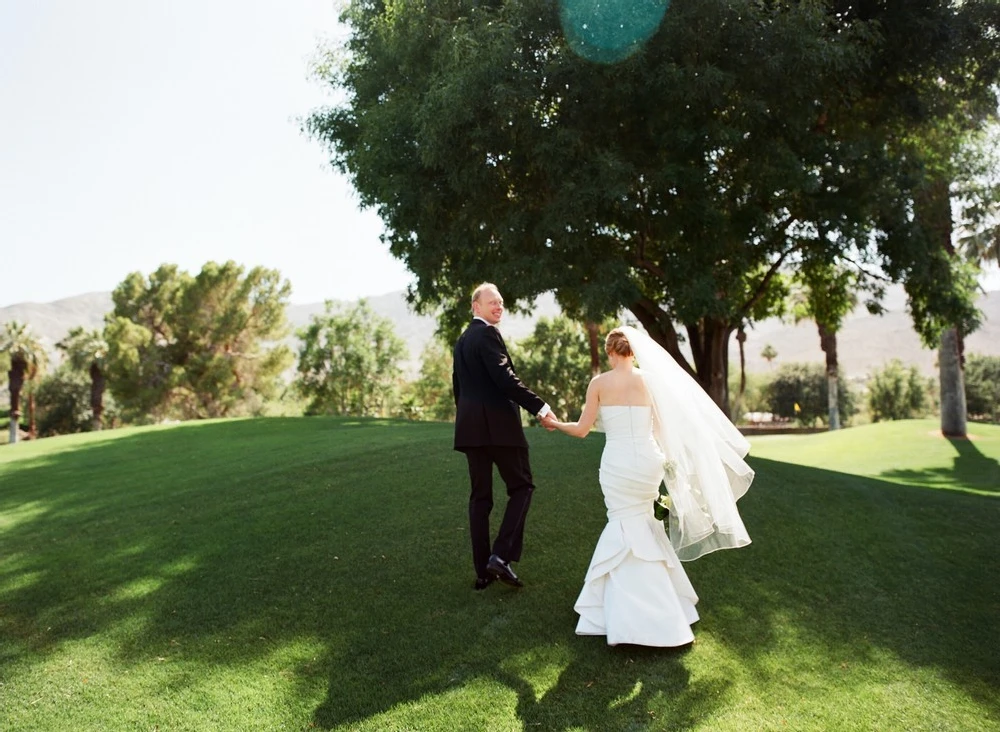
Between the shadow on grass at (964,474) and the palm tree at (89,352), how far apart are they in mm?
56017

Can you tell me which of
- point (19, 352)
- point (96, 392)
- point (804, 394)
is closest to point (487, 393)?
point (96, 392)

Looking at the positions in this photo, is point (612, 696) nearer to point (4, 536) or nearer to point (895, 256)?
point (4, 536)

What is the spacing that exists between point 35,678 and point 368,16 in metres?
20.7

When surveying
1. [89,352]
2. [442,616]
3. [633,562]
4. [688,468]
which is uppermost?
[89,352]

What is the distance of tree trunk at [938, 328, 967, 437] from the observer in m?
29.3

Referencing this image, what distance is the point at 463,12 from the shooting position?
18797 mm

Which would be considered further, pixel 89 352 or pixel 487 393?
pixel 89 352

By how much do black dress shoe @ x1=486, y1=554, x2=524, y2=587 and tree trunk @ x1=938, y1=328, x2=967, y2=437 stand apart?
27886 mm

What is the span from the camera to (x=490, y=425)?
687 centimetres

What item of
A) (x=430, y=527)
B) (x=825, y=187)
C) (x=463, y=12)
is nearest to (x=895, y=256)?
(x=825, y=187)

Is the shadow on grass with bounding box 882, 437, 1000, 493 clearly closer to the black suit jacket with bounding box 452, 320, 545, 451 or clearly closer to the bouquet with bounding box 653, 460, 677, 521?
the bouquet with bounding box 653, 460, 677, 521

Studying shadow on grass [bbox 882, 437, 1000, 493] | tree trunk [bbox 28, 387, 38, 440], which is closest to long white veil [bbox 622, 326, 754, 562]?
shadow on grass [bbox 882, 437, 1000, 493]

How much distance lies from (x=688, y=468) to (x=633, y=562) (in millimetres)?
1016

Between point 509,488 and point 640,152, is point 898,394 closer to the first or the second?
point 640,152
